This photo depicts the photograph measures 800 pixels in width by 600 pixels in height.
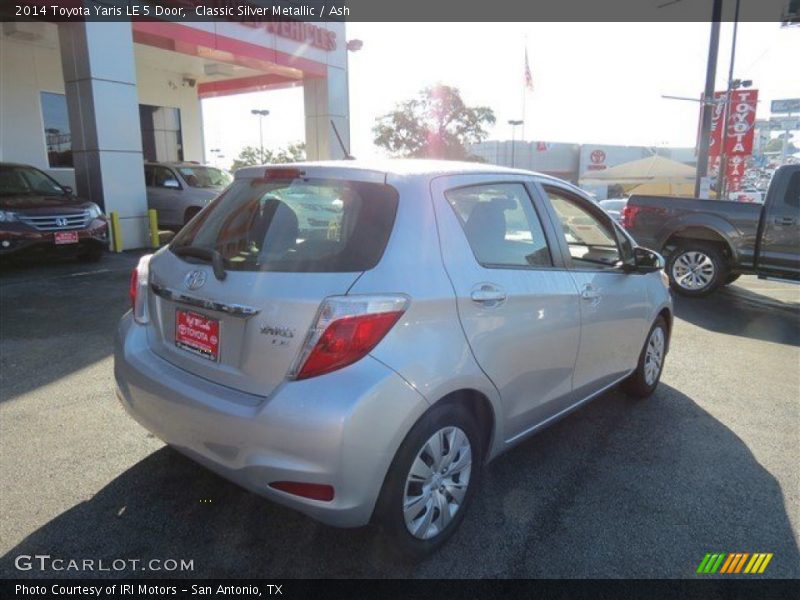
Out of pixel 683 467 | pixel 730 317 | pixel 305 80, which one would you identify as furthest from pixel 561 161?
pixel 683 467

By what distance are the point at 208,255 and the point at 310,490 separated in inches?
45.6

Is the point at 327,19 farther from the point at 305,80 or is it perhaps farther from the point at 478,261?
the point at 478,261

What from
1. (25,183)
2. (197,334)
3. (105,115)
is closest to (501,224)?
(197,334)

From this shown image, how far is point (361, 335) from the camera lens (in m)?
2.24

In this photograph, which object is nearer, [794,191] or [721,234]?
[794,191]

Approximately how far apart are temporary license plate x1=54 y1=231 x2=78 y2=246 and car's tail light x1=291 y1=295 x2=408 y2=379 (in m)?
8.19

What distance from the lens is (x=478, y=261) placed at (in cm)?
272

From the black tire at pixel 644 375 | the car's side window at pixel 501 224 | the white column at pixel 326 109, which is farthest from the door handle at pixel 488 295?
the white column at pixel 326 109

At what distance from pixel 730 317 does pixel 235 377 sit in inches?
Result: 277

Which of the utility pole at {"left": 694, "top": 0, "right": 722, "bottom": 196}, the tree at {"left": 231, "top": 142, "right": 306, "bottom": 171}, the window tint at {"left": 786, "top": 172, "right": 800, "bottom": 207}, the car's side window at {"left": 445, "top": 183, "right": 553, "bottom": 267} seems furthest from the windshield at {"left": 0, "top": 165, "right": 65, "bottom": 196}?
the tree at {"left": 231, "top": 142, "right": 306, "bottom": 171}

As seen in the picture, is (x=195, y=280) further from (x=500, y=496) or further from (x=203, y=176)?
(x=203, y=176)

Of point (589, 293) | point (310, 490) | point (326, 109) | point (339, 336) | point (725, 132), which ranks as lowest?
point (310, 490)

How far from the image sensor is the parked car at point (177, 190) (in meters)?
13.6

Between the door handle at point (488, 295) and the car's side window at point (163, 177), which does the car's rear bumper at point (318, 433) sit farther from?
the car's side window at point (163, 177)
